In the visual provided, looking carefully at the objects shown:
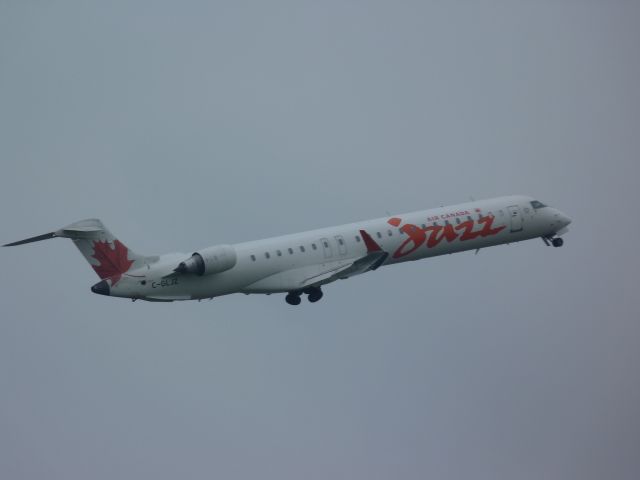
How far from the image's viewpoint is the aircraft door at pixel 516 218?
2798 inches

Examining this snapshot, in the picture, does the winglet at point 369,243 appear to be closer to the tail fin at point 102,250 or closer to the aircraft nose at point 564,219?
the tail fin at point 102,250

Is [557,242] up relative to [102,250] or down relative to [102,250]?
up

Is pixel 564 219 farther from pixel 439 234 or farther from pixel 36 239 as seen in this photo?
pixel 36 239

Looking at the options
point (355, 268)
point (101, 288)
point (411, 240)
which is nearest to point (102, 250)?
point (101, 288)

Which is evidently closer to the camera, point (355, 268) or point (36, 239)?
point (36, 239)

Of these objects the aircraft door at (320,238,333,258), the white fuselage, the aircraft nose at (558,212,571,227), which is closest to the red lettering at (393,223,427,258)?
the white fuselage

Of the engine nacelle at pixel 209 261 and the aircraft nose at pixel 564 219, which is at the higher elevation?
the aircraft nose at pixel 564 219

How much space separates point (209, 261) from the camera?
198 ft

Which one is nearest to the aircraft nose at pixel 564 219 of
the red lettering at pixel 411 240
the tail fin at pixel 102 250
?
the red lettering at pixel 411 240

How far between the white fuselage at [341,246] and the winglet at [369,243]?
42 cm

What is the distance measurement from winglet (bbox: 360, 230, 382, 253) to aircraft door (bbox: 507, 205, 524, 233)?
9.38 meters

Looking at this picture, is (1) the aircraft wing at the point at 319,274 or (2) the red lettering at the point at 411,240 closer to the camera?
(1) the aircraft wing at the point at 319,274

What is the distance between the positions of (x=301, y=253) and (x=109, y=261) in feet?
29.4

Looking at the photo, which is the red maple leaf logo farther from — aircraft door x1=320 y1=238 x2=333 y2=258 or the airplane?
aircraft door x1=320 y1=238 x2=333 y2=258
